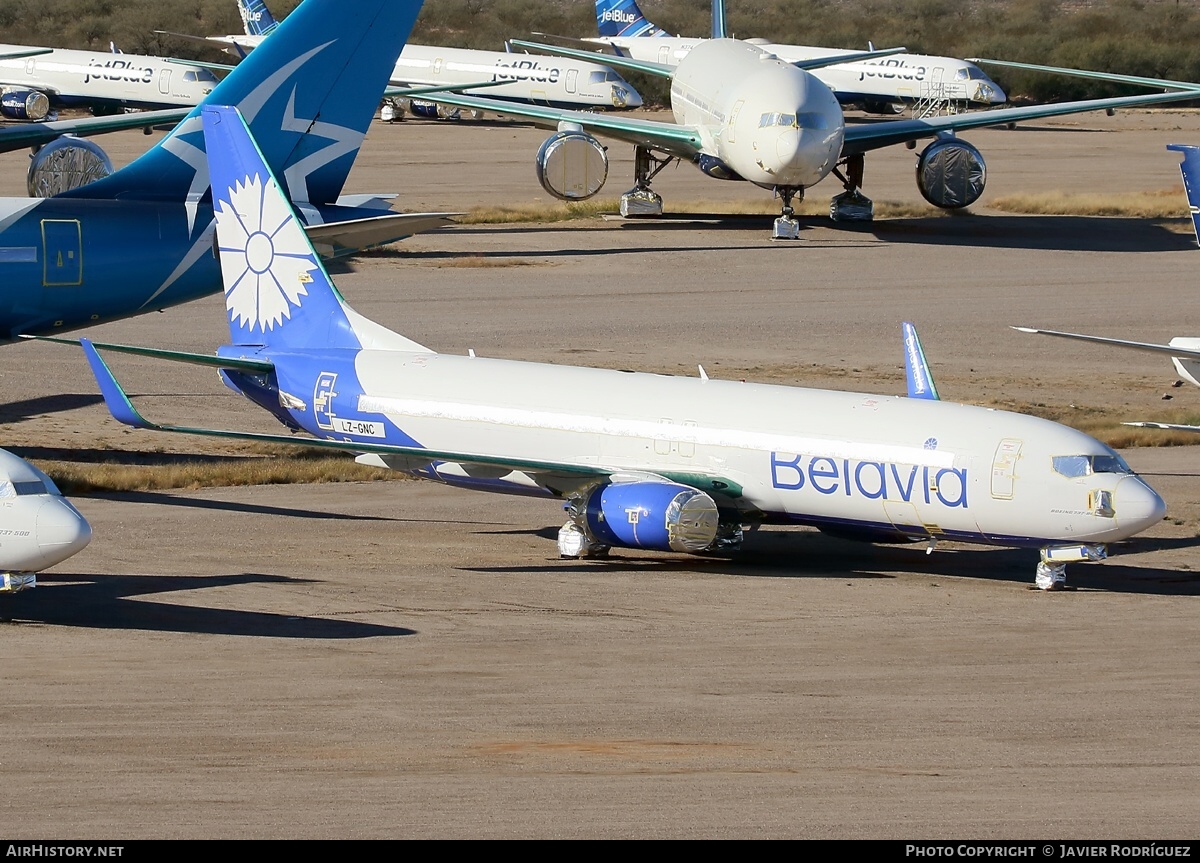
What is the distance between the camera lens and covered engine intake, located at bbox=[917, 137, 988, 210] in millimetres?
73938

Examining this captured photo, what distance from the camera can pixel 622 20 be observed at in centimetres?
11931

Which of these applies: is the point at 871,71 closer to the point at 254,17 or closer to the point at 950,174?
the point at 950,174

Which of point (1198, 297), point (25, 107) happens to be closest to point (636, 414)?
point (1198, 297)

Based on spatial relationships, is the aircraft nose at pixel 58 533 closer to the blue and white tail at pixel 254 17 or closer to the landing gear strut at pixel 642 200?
the landing gear strut at pixel 642 200

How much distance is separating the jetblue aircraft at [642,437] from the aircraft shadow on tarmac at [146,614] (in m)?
2.61

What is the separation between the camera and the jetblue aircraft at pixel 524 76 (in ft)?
370

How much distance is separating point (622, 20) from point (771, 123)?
55985 millimetres

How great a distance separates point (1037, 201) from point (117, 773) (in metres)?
69.6

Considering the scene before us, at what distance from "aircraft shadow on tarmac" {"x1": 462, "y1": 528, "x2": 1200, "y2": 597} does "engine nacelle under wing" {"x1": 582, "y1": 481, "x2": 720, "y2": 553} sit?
1047 millimetres

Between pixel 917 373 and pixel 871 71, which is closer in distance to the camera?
pixel 917 373

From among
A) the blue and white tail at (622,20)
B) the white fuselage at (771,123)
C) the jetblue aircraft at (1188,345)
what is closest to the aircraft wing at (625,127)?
the white fuselage at (771,123)

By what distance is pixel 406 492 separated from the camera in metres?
37.3

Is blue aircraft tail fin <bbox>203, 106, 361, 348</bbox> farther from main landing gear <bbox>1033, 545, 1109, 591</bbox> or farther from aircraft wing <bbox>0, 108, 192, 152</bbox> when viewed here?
main landing gear <bbox>1033, 545, 1109, 591</bbox>

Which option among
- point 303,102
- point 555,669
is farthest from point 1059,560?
point 303,102
